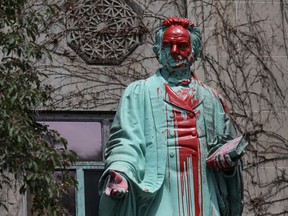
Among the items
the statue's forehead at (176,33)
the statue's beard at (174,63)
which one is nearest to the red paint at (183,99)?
the statue's beard at (174,63)

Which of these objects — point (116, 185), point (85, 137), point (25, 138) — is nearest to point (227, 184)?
point (116, 185)

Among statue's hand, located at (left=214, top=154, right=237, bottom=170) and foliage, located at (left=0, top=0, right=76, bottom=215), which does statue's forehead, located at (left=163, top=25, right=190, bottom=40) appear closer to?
statue's hand, located at (left=214, top=154, right=237, bottom=170)

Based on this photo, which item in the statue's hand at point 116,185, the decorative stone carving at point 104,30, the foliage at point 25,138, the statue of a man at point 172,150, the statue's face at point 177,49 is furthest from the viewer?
the decorative stone carving at point 104,30

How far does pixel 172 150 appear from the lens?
9273 millimetres

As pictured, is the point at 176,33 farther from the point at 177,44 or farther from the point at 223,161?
the point at 223,161

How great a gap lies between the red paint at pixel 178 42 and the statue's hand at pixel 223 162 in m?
0.85

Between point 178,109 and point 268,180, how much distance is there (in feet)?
22.4

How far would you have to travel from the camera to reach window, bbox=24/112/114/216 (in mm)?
15938

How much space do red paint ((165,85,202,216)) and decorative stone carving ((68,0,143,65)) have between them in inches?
272

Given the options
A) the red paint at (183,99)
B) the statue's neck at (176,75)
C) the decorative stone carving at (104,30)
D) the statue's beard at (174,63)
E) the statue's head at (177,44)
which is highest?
the decorative stone carving at (104,30)

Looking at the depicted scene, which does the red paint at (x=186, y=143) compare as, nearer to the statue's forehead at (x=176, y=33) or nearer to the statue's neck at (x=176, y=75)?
the statue's neck at (x=176, y=75)

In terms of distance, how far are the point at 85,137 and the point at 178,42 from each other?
672cm

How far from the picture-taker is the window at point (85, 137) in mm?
15938

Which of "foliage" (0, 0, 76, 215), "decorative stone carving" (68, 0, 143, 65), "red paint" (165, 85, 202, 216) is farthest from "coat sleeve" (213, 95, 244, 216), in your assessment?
"decorative stone carving" (68, 0, 143, 65)
